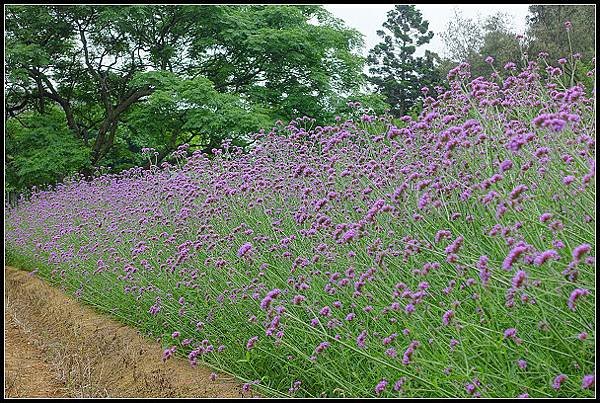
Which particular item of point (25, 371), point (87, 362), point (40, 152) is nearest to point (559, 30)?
point (40, 152)

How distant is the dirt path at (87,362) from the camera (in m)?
3.74

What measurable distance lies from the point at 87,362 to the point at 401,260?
254cm

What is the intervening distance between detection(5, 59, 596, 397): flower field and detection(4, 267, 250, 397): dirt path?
15cm

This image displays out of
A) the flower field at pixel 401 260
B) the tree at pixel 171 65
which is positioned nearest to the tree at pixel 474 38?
the tree at pixel 171 65

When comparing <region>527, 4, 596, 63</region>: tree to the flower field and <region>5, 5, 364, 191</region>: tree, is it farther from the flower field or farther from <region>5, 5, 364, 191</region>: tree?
the flower field

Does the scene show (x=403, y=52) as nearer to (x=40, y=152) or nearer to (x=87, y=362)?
(x=40, y=152)

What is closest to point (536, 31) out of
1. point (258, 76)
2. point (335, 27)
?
point (335, 27)

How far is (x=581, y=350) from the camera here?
6.96 ft

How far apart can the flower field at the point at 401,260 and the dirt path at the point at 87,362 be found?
15 centimetres

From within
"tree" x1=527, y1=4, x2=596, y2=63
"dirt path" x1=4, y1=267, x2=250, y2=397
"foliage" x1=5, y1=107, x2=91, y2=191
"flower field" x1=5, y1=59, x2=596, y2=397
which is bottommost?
"foliage" x1=5, y1=107, x2=91, y2=191

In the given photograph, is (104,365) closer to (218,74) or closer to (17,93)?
(218,74)

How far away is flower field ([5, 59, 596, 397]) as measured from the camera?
7.36ft

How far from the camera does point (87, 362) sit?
14.9 feet

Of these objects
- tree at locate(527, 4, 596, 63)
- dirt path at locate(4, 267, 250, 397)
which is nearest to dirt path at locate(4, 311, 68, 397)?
dirt path at locate(4, 267, 250, 397)
